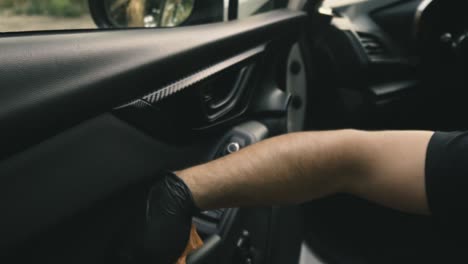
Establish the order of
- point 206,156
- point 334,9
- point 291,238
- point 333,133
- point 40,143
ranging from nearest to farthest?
point 40,143, point 333,133, point 206,156, point 291,238, point 334,9

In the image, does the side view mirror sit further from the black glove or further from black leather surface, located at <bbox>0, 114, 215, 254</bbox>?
the black glove

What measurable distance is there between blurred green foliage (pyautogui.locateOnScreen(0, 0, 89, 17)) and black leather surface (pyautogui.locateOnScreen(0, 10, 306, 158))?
0.64ft

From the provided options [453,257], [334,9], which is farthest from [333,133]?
[334,9]

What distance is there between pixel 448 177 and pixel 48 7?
99 centimetres

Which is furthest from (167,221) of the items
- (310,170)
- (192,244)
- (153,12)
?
(153,12)

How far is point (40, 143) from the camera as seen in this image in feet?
Result: 2.63

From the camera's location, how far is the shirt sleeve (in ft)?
3.08

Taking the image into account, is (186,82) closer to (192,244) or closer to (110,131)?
(110,131)

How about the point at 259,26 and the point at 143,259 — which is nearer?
the point at 143,259

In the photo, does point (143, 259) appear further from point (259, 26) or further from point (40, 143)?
point (259, 26)

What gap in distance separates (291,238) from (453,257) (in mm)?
604

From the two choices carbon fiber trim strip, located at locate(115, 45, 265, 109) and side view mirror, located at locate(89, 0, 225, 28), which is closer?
carbon fiber trim strip, located at locate(115, 45, 265, 109)

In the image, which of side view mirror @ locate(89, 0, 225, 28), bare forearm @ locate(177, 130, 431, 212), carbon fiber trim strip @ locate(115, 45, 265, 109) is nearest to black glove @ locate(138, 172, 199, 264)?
bare forearm @ locate(177, 130, 431, 212)

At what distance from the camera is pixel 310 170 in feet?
3.41
